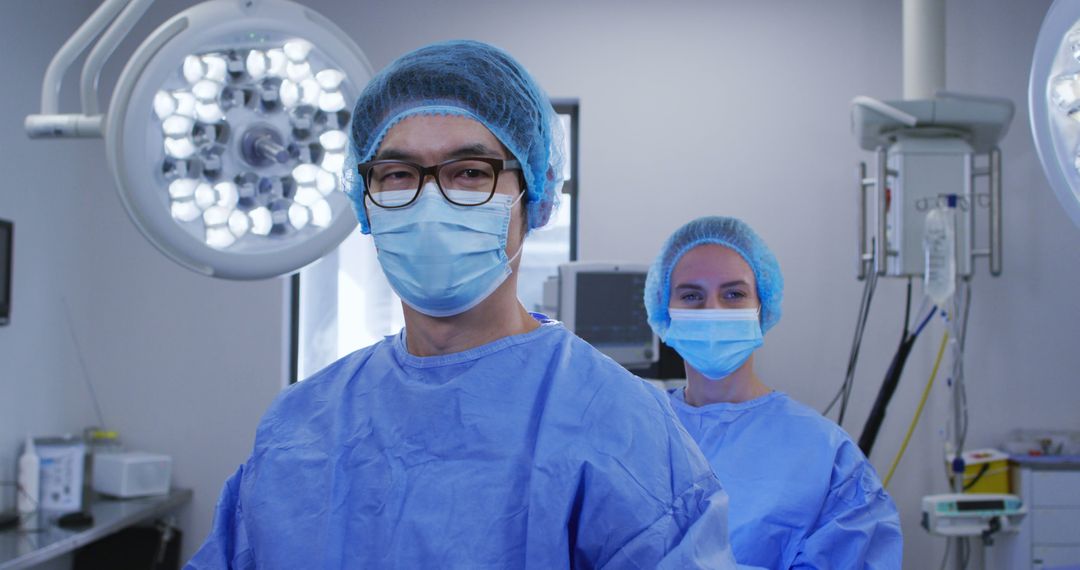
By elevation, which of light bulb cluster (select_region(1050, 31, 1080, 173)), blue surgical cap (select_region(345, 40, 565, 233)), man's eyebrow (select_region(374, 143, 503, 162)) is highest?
light bulb cluster (select_region(1050, 31, 1080, 173))

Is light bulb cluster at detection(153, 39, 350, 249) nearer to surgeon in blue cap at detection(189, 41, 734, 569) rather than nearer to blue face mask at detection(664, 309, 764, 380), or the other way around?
surgeon in blue cap at detection(189, 41, 734, 569)

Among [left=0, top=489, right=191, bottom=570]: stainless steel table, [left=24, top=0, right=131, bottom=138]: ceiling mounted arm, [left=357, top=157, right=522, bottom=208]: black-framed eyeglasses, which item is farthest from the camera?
[left=0, top=489, right=191, bottom=570]: stainless steel table

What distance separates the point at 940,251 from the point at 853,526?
135 centimetres

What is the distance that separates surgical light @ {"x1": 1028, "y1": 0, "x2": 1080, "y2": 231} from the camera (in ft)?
3.78

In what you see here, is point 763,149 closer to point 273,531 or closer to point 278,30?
point 278,30

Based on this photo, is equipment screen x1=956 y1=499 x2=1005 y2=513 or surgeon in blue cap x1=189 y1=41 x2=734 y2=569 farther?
equipment screen x1=956 y1=499 x2=1005 y2=513

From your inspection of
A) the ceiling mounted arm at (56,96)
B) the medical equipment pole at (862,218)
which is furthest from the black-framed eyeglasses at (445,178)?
the medical equipment pole at (862,218)

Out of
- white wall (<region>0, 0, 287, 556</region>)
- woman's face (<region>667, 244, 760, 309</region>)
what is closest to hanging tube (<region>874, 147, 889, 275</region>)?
woman's face (<region>667, 244, 760, 309</region>)

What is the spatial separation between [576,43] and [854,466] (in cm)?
238

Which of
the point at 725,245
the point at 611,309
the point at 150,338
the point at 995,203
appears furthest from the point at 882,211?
the point at 150,338

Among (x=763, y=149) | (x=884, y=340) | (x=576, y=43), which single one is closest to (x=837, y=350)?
(x=884, y=340)

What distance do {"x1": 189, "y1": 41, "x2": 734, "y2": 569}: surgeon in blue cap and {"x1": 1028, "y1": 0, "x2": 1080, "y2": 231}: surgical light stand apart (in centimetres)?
64

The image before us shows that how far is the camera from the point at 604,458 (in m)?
0.91

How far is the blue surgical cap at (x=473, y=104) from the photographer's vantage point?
3.27 ft
